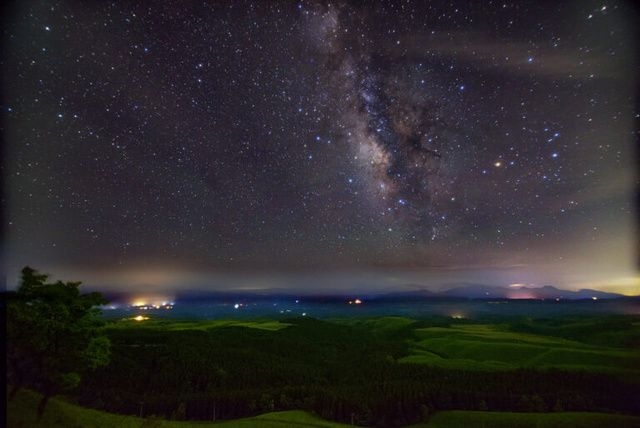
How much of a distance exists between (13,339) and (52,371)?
8.27 feet

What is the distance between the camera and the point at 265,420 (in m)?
24.8

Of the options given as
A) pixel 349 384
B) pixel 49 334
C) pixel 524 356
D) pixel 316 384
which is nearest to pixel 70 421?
pixel 49 334

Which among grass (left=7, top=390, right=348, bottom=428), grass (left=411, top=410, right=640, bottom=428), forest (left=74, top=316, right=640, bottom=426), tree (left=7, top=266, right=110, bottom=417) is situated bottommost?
forest (left=74, top=316, right=640, bottom=426)

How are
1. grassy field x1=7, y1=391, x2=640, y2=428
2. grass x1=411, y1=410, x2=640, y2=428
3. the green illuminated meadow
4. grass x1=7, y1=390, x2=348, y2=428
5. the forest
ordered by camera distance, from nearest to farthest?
grass x1=7, y1=390, x2=348, y2=428, grassy field x1=7, y1=391, x2=640, y2=428, grass x1=411, y1=410, x2=640, y2=428, the green illuminated meadow, the forest

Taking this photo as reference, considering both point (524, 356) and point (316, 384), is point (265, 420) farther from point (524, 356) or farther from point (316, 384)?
point (524, 356)

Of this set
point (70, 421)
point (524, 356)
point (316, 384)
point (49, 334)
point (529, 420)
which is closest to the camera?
point (49, 334)

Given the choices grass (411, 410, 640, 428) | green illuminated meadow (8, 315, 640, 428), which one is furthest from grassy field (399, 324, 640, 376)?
grass (411, 410, 640, 428)

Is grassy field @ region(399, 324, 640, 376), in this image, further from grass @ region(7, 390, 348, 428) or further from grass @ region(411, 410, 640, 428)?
grass @ region(7, 390, 348, 428)

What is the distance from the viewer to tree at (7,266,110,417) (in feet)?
49.5

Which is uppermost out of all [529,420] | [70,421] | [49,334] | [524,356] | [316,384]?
[49,334]

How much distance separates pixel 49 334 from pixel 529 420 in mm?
37489

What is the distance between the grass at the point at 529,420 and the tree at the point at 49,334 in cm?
2966

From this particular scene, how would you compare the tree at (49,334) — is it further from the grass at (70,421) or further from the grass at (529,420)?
the grass at (529,420)

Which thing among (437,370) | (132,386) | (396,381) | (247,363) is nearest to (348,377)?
(396,381)
